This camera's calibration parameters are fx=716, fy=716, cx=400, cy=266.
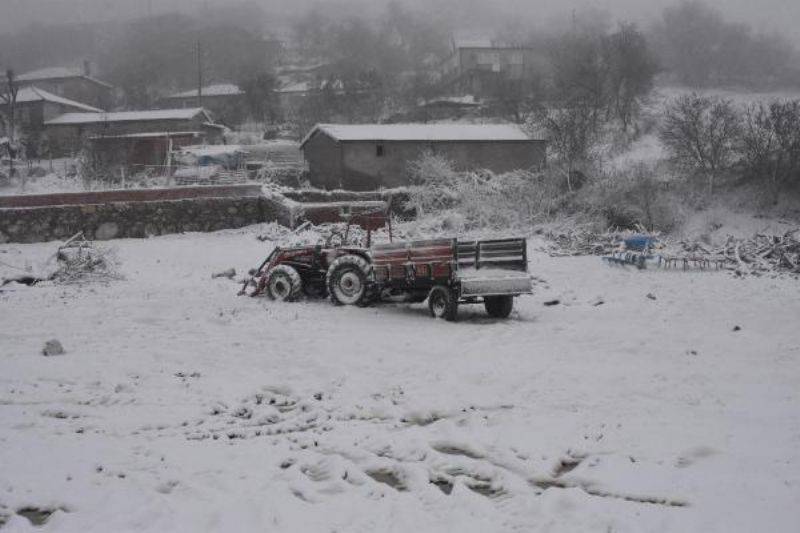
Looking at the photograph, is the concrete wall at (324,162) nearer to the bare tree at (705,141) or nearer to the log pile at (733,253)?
the log pile at (733,253)

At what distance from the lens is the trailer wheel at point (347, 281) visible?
13.7m

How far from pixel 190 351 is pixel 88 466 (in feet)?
13.2

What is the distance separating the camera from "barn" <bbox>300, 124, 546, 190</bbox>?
37781 millimetres

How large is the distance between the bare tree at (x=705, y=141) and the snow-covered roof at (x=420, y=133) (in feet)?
26.7

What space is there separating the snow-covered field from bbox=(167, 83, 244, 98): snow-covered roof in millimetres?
58384

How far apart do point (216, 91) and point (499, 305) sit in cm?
6259

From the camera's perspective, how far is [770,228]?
26562 mm

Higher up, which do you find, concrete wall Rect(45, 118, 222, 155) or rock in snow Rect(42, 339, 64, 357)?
concrete wall Rect(45, 118, 222, 155)

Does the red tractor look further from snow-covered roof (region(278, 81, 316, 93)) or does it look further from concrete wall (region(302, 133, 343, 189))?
snow-covered roof (region(278, 81, 316, 93))

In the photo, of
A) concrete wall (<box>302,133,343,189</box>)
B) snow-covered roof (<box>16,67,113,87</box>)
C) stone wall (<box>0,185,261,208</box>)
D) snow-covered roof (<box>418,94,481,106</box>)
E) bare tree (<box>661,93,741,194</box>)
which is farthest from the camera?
snow-covered roof (<box>16,67,113,87</box>)

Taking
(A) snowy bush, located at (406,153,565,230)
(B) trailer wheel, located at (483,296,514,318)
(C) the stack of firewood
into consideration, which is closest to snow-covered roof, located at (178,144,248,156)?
(A) snowy bush, located at (406,153,565,230)

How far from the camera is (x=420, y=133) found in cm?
3869

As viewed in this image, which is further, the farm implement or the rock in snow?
the farm implement

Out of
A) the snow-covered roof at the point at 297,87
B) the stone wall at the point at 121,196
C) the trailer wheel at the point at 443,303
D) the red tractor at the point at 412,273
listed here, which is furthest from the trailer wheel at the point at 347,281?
the snow-covered roof at the point at 297,87
